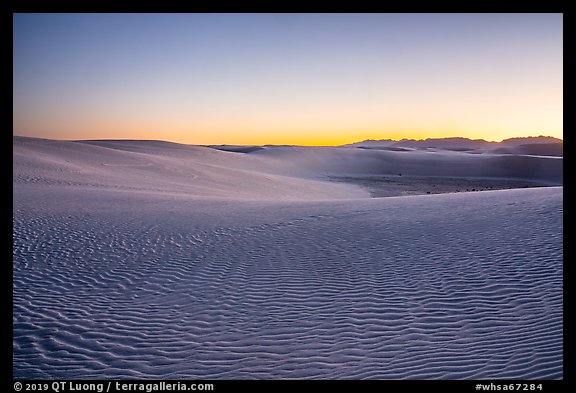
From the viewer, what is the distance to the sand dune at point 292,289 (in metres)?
5.39

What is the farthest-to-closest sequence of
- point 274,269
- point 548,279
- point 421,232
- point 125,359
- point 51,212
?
point 51,212
point 421,232
point 274,269
point 548,279
point 125,359

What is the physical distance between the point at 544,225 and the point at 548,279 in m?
3.44

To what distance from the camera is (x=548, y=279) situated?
7129 mm

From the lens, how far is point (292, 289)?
25.7ft

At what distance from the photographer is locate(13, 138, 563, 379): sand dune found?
5391 millimetres

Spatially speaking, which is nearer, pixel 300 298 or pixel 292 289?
pixel 300 298
